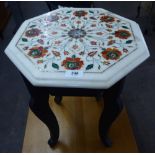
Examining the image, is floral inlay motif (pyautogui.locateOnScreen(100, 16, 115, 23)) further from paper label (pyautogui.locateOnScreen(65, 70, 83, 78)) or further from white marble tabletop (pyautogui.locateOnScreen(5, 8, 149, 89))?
paper label (pyautogui.locateOnScreen(65, 70, 83, 78))

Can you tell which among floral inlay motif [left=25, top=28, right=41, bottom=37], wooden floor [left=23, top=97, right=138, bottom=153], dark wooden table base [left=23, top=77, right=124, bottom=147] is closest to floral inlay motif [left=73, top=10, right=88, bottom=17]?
floral inlay motif [left=25, top=28, right=41, bottom=37]

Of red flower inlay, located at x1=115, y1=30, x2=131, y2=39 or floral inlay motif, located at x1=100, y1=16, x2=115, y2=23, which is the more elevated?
floral inlay motif, located at x1=100, y1=16, x2=115, y2=23

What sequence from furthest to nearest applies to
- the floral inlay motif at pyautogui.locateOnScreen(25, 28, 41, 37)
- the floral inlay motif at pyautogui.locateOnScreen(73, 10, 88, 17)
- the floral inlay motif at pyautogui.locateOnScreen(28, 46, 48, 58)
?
the floral inlay motif at pyautogui.locateOnScreen(73, 10, 88, 17), the floral inlay motif at pyautogui.locateOnScreen(25, 28, 41, 37), the floral inlay motif at pyautogui.locateOnScreen(28, 46, 48, 58)

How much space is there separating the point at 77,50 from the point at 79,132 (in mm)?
571

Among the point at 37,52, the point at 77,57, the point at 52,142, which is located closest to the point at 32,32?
the point at 37,52

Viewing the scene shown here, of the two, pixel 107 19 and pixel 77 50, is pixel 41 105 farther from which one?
pixel 107 19

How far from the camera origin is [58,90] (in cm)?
78

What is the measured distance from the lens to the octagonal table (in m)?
0.70

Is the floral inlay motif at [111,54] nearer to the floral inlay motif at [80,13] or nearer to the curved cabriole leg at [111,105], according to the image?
the curved cabriole leg at [111,105]

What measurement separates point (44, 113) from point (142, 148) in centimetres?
63

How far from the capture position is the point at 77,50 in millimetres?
815

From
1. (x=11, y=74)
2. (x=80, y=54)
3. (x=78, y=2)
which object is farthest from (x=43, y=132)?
(x=78, y=2)

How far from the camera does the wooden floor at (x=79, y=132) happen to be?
110 cm

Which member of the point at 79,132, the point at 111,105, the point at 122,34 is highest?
the point at 122,34
